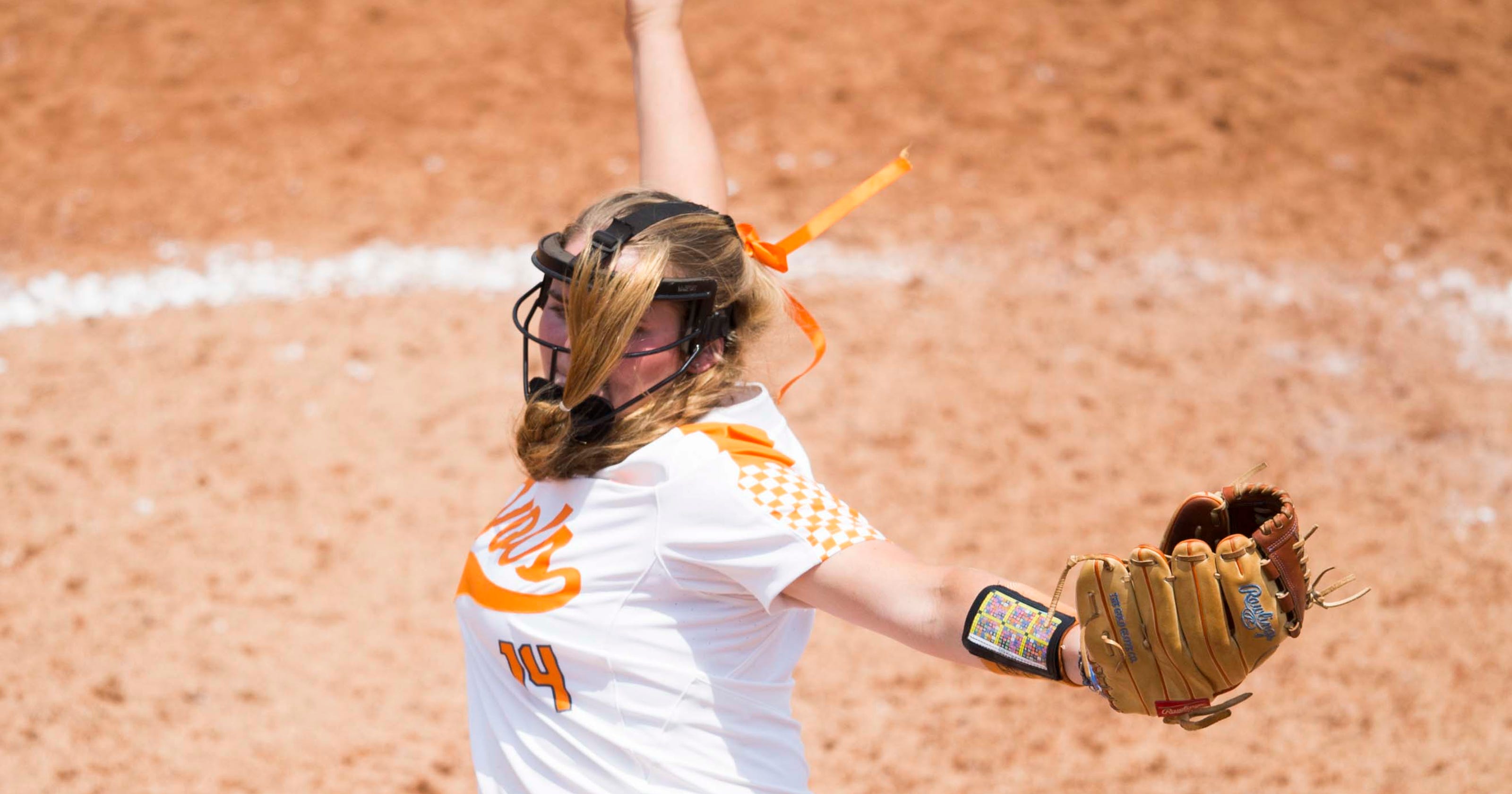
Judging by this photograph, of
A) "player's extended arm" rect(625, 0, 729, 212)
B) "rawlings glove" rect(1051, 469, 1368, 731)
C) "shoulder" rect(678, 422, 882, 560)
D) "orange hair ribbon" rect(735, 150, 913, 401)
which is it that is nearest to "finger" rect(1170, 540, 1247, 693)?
"rawlings glove" rect(1051, 469, 1368, 731)

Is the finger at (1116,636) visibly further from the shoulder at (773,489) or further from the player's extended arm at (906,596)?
the shoulder at (773,489)

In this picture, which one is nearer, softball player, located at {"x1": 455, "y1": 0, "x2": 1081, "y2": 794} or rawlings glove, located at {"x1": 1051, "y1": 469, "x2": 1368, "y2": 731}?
rawlings glove, located at {"x1": 1051, "y1": 469, "x2": 1368, "y2": 731}

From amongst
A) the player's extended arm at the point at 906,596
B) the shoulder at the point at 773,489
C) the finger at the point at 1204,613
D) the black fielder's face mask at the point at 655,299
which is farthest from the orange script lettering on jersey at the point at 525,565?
the finger at the point at 1204,613

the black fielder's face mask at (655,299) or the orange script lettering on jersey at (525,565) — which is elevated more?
the black fielder's face mask at (655,299)

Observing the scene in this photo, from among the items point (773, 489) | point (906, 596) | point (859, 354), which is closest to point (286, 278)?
point (859, 354)

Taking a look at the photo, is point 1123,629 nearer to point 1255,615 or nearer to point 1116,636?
point 1116,636

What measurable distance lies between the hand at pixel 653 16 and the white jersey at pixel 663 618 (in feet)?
3.53

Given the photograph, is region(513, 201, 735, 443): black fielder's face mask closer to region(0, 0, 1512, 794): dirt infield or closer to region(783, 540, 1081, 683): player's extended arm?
region(783, 540, 1081, 683): player's extended arm

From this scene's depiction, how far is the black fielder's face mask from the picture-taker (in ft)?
5.94

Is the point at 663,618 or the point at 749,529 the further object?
the point at 663,618

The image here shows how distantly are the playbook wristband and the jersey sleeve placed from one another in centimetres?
20

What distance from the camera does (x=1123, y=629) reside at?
54.9 inches

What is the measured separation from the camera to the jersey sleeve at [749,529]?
1.57 meters

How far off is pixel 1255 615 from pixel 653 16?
1.80 metres
